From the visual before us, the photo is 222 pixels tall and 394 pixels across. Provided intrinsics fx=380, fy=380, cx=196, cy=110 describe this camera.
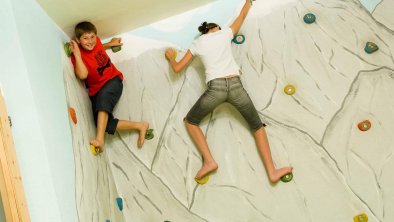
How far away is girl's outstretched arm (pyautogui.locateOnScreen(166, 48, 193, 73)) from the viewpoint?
237 cm

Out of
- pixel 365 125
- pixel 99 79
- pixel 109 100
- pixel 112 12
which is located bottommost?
pixel 365 125

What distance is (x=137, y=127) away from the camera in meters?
2.43

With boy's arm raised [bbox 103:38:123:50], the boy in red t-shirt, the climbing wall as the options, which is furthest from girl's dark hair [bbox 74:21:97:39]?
boy's arm raised [bbox 103:38:123:50]

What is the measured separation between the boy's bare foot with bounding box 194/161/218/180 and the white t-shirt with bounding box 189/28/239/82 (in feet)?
1.67

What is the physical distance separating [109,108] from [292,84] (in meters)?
1.14

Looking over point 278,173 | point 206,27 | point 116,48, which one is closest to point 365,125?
point 278,173

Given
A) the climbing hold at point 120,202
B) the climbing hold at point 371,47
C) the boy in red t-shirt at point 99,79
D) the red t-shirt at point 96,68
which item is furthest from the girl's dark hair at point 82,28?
the climbing hold at point 371,47

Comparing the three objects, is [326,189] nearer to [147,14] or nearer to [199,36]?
[199,36]

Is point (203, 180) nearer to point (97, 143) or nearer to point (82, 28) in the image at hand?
point (97, 143)

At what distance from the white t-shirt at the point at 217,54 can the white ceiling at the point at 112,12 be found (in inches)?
12.2

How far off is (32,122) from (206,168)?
3.57 ft

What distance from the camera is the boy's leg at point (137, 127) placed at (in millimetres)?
2393

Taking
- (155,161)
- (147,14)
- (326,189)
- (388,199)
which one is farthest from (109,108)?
(388,199)

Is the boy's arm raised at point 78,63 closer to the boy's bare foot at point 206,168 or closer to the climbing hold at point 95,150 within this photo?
the climbing hold at point 95,150
